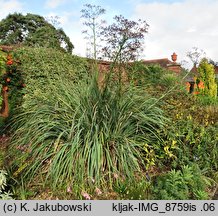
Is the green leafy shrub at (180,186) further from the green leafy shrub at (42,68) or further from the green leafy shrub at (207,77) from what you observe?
the green leafy shrub at (207,77)

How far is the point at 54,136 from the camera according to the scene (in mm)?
4234

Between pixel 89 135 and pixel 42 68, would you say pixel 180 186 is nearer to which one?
pixel 89 135

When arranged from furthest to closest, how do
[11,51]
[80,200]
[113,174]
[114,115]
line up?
[11,51]
[114,115]
[113,174]
[80,200]

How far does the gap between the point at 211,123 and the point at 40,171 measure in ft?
8.19

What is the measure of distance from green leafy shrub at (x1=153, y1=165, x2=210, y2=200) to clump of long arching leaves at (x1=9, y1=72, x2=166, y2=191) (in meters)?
0.42

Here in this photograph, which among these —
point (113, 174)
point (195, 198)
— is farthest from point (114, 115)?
point (195, 198)

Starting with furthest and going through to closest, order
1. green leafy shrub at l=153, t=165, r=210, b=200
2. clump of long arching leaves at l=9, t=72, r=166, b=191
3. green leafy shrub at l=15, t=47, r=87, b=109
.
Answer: green leafy shrub at l=15, t=47, r=87, b=109, clump of long arching leaves at l=9, t=72, r=166, b=191, green leafy shrub at l=153, t=165, r=210, b=200

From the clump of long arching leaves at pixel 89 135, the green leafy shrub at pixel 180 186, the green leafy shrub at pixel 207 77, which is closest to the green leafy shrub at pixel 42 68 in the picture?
the clump of long arching leaves at pixel 89 135

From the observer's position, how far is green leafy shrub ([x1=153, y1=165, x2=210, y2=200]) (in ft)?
11.1

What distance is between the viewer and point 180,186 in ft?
11.6

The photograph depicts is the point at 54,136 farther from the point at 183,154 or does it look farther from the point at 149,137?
the point at 183,154

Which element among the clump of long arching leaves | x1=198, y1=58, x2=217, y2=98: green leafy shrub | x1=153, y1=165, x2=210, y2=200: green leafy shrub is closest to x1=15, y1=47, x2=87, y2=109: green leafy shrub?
the clump of long arching leaves

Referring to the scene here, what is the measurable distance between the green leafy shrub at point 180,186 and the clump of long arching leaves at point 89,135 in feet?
1.39

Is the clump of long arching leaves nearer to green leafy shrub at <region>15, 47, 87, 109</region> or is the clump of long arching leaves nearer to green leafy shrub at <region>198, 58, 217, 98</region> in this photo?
green leafy shrub at <region>15, 47, 87, 109</region>
